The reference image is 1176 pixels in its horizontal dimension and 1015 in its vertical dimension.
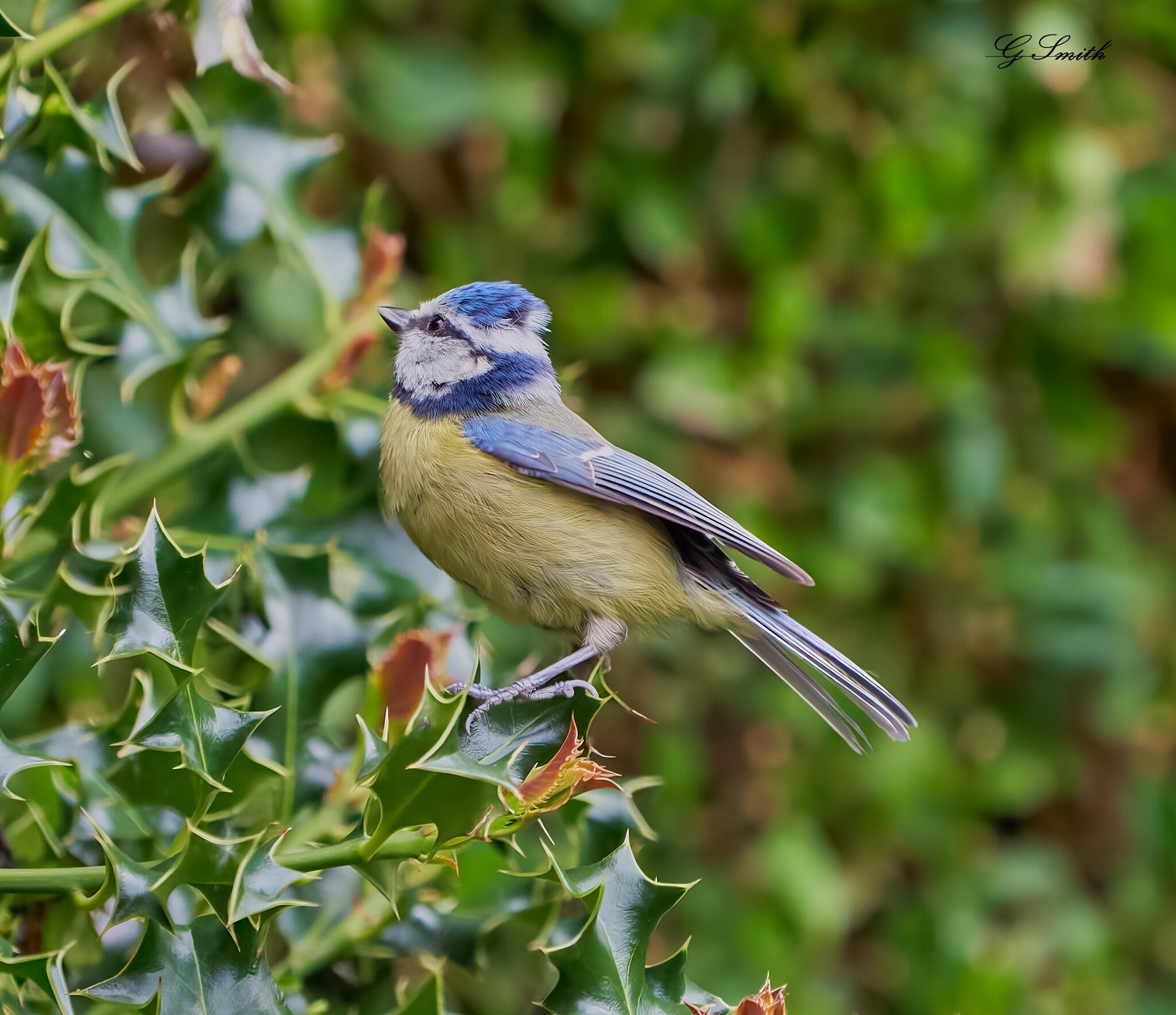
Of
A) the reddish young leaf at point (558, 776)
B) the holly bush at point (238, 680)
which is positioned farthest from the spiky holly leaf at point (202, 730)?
the reddish young leaf at point (558, 776)

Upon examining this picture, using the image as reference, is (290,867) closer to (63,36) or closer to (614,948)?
(614,948)

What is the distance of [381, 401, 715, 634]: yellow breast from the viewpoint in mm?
1378

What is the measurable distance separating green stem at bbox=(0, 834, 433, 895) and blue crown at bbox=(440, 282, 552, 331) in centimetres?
65

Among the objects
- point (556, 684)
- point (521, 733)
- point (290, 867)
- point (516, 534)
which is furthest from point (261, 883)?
point (516, 534)

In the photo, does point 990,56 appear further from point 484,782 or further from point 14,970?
point 14,970

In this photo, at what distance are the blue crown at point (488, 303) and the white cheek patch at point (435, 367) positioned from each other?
4 cm

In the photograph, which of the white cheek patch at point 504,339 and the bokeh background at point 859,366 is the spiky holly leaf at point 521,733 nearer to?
the white cheek patch at point 504,339

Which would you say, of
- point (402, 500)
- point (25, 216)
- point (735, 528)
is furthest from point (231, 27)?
point (735, 528)

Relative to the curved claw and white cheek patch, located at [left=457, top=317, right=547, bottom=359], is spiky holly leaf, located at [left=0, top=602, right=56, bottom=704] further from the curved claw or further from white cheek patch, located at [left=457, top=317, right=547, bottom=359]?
white cheek patch, located at [left=457, top=317, right=547, bottom=359]

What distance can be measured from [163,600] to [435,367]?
1.65ft

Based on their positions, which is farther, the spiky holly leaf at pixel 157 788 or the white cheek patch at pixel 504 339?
the white cheek patch at pixel 504 339

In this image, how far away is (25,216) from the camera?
1470 millimetres

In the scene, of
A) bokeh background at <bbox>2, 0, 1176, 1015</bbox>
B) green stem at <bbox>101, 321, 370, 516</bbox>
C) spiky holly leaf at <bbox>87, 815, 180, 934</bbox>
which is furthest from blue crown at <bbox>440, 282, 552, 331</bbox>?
bokeh background at <bbox>2, 0, 1176, 1015</bbox>

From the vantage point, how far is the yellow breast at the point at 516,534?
54.2 inches
